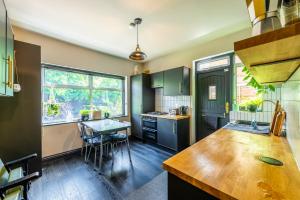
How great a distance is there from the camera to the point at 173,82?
355 centimetres

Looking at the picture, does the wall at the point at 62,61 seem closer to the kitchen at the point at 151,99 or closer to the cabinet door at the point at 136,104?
the kitchen at the point at 151,99

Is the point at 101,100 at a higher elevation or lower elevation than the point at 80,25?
lower

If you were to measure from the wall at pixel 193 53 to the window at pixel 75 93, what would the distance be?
144cm

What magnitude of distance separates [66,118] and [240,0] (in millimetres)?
4030

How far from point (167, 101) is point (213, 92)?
53.2 inches

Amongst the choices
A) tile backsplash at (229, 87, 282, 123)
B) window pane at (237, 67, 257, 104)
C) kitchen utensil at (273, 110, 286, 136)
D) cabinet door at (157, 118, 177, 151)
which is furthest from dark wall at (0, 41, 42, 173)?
window pane at (237, 67, 257, 104)

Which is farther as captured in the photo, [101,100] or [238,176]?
[101,100]

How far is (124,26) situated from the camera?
2434 millimetres

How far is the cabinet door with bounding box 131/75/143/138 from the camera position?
411cm

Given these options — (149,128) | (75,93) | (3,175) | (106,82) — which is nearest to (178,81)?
(149,128)

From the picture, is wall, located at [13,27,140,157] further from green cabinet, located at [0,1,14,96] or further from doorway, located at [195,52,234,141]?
doorway, located at [195,52,234,141]

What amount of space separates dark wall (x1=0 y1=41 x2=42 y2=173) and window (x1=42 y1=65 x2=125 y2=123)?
940 mm

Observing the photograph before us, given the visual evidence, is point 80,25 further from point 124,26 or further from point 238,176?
point 238,176

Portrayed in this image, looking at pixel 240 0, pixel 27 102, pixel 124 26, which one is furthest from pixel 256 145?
pixel 27 102
